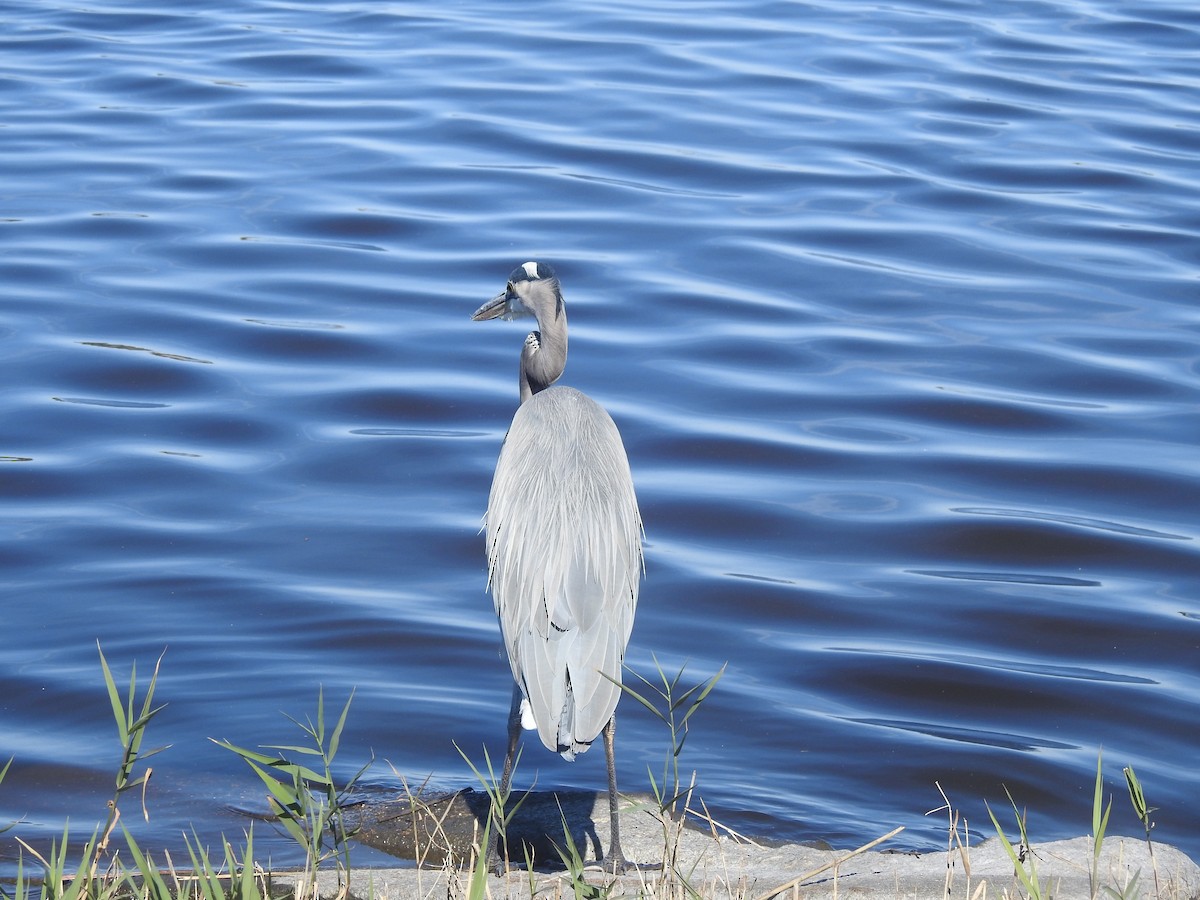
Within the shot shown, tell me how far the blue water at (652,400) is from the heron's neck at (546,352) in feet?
4.09

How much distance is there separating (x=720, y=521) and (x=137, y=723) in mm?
4559

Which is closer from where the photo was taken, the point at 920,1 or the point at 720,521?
the point at 720,521

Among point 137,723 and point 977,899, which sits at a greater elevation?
point 137,723

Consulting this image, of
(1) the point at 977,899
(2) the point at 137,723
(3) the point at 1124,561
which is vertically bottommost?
(3) the point at 1124,561

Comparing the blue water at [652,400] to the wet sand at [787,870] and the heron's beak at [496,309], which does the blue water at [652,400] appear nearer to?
the wet sand at [787,870]

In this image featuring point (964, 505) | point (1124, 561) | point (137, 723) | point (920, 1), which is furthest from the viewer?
point (920, 1)

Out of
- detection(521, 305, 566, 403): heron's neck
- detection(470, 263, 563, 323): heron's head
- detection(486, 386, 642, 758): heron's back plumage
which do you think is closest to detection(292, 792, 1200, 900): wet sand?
detection(486, 386, 642, 758): heron's back plumage

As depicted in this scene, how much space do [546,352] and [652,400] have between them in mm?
3117

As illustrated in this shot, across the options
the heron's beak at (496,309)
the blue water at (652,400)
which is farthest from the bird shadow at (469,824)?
the heron's beak at (496,309)

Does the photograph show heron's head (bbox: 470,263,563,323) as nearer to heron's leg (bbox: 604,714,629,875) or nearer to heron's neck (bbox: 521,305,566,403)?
heron's neck (bbox: 521,305,566,403)

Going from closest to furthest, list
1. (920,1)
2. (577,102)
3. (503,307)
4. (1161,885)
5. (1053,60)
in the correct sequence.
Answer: (1161,885)
(503,307)
(577,102)
(1053,60)
(920,1)

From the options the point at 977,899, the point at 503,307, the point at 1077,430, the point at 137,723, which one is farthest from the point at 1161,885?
the point at 1077,430

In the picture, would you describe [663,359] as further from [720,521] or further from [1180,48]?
[1180,48]

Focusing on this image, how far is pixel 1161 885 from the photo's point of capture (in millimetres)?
4027
